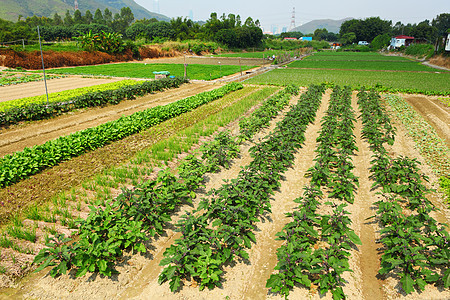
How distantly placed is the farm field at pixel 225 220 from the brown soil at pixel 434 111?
863 millimetres

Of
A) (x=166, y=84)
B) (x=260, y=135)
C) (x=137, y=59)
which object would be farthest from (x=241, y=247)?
(x=137, y=59)

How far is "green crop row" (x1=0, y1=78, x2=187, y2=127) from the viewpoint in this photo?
12.5 m

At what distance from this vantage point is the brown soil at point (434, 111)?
41.5ft

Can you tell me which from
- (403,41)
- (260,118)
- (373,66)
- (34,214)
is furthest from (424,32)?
(34,214)

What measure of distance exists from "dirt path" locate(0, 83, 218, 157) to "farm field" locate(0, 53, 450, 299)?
121 millimetres

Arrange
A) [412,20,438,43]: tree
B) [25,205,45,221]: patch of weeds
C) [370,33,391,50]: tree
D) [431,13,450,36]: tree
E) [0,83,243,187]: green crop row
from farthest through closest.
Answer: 1. [431,13,450,36]: tree
2. [412,20,438,43]: tree
3. [370,33,391,50]: tree
4. [0,83,243,187]: green crop row
5. [25,205,45,221]: patch of weeds

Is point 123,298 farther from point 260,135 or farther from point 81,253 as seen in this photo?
point 260,135

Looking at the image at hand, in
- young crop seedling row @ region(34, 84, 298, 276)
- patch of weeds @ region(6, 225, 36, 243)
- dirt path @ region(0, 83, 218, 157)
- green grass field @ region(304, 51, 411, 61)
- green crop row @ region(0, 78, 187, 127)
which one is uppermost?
green grass field @ region(304, 51, 411, 61)

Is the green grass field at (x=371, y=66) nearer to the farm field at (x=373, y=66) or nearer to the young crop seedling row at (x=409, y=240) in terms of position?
the farm field at (x=373, y=66)

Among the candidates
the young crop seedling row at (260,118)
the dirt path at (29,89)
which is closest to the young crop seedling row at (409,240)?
the young crop seedling row at (260,118)

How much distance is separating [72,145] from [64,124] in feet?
14.9

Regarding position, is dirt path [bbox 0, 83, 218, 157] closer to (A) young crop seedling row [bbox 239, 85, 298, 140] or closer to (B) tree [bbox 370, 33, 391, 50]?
(A) young crop seedling row [bbox 239, 85, 298, 140]

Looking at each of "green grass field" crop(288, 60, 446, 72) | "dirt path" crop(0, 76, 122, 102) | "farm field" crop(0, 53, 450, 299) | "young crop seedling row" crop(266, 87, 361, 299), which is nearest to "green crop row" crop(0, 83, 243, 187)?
"farm field" crop(0, 53, 450, 299)

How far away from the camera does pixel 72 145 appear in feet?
29.5
